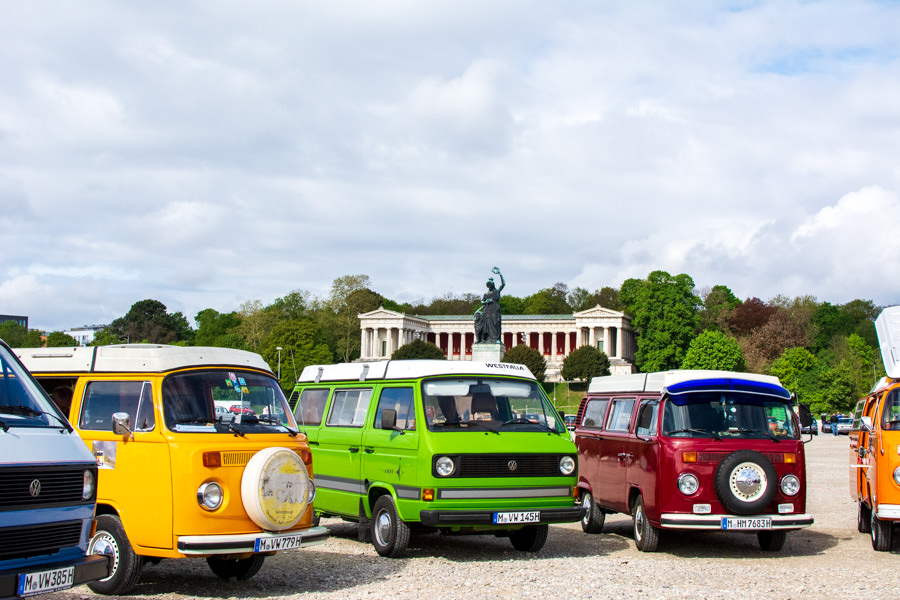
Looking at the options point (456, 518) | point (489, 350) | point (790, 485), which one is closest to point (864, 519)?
point (790, 485)

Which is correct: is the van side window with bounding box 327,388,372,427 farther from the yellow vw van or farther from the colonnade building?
the colonnade building

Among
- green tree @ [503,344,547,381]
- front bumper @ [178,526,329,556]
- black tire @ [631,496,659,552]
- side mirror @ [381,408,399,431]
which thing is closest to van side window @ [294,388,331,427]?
side mirror @ [381,408,399,431]

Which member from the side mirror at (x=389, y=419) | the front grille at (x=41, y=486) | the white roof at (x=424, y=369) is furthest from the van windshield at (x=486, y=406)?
the front grille at (x=41, y=486)

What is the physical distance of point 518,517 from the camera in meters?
11.6

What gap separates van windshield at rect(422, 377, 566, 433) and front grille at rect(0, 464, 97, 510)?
541 cm

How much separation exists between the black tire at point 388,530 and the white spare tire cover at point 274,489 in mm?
2375

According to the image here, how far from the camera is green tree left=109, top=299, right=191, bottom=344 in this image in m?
144

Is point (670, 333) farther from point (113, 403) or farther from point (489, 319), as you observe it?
point (113, 403)

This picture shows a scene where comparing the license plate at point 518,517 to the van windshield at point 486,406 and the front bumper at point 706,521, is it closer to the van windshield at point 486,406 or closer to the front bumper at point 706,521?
the van windshield at point 486,406

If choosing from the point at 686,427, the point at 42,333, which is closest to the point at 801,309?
the point at 42,333

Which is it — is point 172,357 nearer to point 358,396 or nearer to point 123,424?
point 123,424

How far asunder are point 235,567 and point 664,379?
6100mm

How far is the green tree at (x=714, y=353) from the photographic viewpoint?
98.0m

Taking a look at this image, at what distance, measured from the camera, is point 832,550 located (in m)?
13.4
